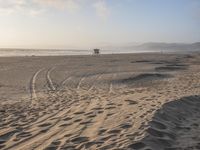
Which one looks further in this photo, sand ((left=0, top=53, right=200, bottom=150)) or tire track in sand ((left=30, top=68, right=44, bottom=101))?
tire track in sand ((left=30, top=68, right=44, bottom=101))

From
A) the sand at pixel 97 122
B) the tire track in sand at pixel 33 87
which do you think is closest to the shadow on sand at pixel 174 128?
the sand at pixel 97 122

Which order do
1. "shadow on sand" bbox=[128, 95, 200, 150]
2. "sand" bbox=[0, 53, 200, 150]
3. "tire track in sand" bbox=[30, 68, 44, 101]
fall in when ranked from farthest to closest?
1. "tire track in sand" bbox=[30, 68, 44, 101]
2. "sand" bbox=[0, 53, 200, 150]
3. "shadow on sand" bbox=[128, 95, 200, 150]

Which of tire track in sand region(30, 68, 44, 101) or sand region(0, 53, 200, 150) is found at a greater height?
sand region(0, 53, 200, 150)

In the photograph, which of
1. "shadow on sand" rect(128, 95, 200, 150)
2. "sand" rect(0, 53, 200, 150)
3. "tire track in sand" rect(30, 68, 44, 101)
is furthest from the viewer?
"tire track in sand" rect(30, 68, 44, 101)

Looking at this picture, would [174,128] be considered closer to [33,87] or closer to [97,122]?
[97,122]

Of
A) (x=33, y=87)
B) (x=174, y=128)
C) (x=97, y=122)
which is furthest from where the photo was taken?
(x=33, y=87)

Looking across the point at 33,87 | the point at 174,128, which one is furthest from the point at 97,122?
the point at 33,87

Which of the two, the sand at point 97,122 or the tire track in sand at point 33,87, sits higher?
the sand at point 97,122

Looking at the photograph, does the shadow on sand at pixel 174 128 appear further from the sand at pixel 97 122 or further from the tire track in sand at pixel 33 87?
the tire track in sand at pixel 33 87

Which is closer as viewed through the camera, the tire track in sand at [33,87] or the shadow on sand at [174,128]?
the shadow on sand at [174,128]

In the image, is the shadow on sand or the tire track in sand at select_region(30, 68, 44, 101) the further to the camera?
the tire track in sand at select_region(30, 68, 44, 101)

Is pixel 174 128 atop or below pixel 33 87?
atop

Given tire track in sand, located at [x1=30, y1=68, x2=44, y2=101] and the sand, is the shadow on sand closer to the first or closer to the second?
the sand

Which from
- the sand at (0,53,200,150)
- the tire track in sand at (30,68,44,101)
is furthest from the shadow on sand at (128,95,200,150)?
the tire track in sand at (30,68,44,101)
